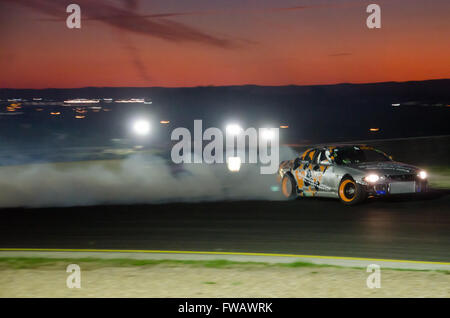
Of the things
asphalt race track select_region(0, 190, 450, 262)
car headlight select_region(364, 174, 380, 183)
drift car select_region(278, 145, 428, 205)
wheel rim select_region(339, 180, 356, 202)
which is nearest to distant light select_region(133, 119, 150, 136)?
drift car select_region(278, 145, 428, 205)

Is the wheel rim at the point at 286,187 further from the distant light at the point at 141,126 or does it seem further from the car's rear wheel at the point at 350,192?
the distant light at the point at 141,126

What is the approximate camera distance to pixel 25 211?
14.9 metres

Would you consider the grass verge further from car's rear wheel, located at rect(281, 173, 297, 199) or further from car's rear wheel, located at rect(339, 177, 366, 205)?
car's rear wheel, located at rect(281, 173, 297, 199)

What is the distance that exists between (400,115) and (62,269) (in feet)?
240

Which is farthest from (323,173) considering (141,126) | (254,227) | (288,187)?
(141,126)

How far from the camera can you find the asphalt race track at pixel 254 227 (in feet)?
31.7

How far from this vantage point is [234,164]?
23281 mm

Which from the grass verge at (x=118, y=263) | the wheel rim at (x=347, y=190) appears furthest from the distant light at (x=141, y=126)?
the grass verge at (x=118, y=263)

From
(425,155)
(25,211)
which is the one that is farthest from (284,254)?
(425,155)

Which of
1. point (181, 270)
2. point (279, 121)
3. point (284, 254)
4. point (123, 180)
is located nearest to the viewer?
point (181, 270)

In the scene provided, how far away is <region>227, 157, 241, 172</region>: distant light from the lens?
23172mm

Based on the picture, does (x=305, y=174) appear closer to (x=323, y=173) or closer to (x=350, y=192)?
(x=323, y=173)

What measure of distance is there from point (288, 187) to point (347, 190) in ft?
6.98

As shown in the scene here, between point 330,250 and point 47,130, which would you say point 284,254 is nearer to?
point 330,250
